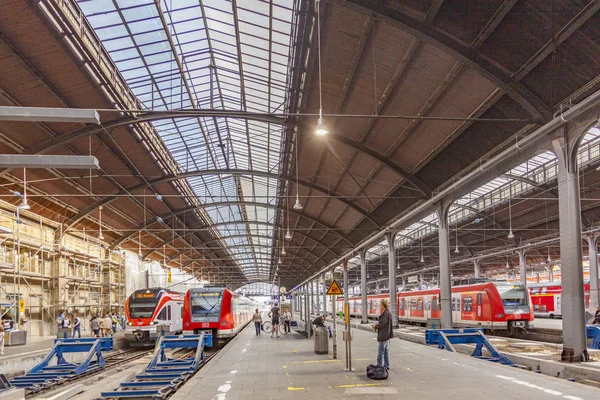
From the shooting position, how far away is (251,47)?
19.7 metres

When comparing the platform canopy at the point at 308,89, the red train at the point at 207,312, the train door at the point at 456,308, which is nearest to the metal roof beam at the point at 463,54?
the platform canopy at the point at 308,89

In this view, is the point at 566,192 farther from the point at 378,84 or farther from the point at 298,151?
the point at 298,151

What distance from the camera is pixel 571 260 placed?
14.4 meters

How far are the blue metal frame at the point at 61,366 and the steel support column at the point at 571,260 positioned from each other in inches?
559

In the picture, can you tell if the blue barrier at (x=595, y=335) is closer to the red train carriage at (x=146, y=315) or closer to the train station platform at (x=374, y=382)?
the train station platform at (x=374, y=382)

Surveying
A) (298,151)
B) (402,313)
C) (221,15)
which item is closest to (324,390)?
(221,15)

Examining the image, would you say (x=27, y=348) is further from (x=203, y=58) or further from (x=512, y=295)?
(x=512, y=295)

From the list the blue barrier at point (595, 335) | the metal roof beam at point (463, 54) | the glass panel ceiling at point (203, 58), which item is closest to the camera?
the metal roof beam at point (463, 54)

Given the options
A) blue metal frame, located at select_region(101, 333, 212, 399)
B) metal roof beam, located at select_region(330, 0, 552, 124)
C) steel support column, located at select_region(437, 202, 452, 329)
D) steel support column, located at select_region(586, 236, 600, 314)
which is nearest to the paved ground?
blue metal frame, located at select_region(101, 333, 212, 399)

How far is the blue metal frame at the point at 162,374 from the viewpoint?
35.0 ft

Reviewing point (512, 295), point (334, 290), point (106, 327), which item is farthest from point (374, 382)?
point (106, 327)

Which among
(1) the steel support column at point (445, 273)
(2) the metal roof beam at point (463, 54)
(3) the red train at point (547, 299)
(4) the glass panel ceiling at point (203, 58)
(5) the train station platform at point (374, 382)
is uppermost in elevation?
(4) the glass panel ceiling at point (203, 58)

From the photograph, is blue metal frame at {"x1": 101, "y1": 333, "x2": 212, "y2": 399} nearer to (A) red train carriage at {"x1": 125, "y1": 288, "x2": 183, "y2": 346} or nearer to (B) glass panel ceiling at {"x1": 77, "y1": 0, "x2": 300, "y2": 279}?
(B) glass panel ceiling at {"x1": 77, "y1": 0, "x2": 300, "y2": 279}

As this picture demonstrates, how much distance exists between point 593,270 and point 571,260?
20611mm
